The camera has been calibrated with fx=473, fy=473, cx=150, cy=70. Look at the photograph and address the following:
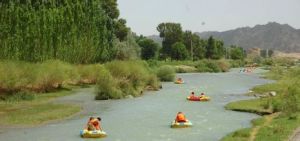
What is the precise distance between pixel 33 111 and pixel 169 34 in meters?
135

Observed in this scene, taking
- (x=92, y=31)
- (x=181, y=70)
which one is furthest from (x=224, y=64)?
(x=92, y=31)

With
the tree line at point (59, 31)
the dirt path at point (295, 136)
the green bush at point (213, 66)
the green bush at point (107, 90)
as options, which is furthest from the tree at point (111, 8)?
the dirt path at point (295, 136)

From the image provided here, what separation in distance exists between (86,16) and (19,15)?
56.3ft

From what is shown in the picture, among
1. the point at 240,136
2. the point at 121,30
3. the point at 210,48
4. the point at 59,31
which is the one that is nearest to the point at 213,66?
the point at 121,30

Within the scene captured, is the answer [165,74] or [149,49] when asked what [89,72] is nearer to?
[165,74]

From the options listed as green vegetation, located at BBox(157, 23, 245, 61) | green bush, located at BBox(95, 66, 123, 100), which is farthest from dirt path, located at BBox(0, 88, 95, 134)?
green vegetation, located at BBox(157, 23, 245, 61)

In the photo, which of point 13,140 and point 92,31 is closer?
point 13,140

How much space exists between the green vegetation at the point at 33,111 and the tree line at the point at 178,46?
108 meters

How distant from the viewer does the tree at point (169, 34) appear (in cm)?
16838

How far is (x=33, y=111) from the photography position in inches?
1545

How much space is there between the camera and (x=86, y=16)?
7844 cm

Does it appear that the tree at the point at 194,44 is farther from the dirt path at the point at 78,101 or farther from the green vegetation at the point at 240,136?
the green vegetation at the point at 240,136

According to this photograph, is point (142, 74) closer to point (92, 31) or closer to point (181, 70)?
point (92, 31)

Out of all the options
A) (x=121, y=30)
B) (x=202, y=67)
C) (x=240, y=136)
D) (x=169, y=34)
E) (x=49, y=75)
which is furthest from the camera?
(x=169, y=34)
